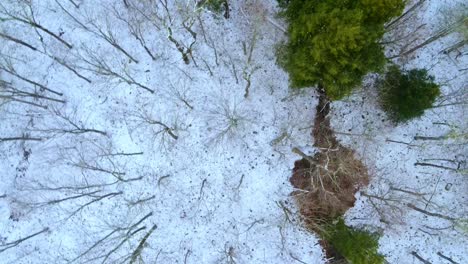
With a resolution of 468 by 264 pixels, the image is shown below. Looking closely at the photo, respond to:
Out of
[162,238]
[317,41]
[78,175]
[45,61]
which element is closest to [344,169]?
[317,41]

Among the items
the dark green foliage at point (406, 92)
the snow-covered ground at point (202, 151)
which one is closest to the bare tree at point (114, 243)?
the snow-covered ground at point (202, 151)

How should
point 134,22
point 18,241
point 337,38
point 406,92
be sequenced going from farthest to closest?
point 134,22 → point 18,241 → point 406,92 → point 337,38

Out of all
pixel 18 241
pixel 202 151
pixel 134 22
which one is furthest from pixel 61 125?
pixel 202 151

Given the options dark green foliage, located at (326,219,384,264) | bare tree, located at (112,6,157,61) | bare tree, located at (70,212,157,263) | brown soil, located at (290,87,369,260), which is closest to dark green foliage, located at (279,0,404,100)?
brown soil, located at (290,87,369,260)

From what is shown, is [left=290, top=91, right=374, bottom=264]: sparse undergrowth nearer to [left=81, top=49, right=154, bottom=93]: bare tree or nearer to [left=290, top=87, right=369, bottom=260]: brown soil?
[left=290, top=87, right=369, bottom=260]: brown soil

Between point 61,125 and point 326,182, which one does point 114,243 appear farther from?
point 326,182

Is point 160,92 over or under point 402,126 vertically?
over

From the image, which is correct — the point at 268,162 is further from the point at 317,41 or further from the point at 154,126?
the point at 317,41
